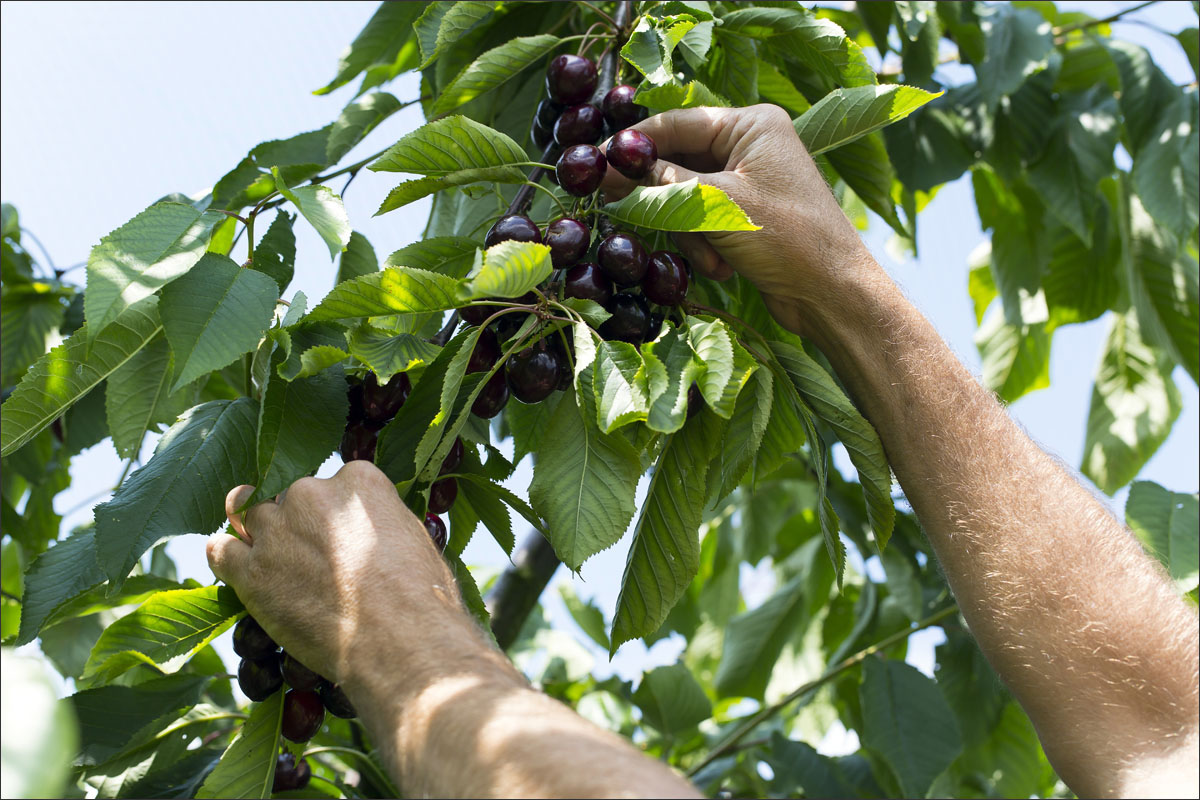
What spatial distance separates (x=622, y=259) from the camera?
3.46ft

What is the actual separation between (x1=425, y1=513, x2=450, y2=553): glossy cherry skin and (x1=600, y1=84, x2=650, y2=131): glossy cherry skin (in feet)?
1.74

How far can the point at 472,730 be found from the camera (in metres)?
0.80

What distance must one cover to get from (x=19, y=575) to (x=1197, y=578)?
2.20 meters

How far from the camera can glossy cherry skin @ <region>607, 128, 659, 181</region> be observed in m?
1.10

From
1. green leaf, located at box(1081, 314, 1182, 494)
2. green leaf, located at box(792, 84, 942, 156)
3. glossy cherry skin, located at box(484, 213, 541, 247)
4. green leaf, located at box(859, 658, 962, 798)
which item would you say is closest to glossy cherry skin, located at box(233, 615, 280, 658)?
glossy cherry skin, located at box(484, 213, 541, 247)

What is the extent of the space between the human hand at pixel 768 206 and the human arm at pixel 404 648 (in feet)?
1.55

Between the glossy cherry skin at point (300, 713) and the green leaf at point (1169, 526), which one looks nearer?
the glossy cherry skin at point (300, 713)

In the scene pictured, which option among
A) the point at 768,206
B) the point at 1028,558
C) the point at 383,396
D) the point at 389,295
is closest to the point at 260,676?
the point at 383,396

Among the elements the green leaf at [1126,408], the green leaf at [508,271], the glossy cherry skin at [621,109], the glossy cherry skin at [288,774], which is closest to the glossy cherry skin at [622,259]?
the green leaf at [508,271]

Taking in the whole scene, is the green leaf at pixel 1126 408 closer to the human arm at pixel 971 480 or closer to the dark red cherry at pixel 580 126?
the human arm at pixel 971 480

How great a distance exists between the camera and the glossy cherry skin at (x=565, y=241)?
1.06 metres

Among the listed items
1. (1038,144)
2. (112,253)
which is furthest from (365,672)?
(1038,144)

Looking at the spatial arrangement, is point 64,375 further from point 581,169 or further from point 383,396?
point 581,169

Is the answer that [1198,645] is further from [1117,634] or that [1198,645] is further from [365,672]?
[365,672]
